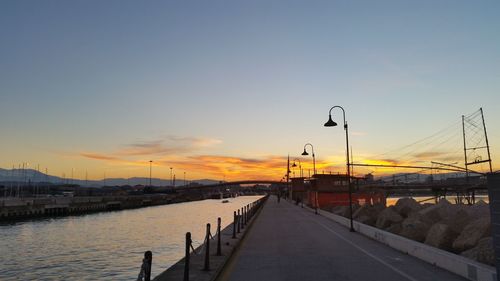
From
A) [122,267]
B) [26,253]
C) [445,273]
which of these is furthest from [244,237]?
[26,253]

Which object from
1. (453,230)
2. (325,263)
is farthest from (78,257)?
(453,230)

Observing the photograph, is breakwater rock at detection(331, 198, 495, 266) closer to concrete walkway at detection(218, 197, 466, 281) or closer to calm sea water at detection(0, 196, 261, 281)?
concrete walkway at detection(218, 197, 466, 281)

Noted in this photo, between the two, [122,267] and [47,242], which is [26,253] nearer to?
[47,242]

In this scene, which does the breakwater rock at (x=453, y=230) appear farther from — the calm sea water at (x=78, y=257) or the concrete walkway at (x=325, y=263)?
the calm sea water at (x=78, y=257)

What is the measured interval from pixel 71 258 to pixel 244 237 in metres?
13.4

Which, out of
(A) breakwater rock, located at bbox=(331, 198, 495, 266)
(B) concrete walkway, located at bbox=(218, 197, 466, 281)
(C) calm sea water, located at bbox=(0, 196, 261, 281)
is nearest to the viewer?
(B) concrete walkway, located at bbox=(218, 197, 466, 281)

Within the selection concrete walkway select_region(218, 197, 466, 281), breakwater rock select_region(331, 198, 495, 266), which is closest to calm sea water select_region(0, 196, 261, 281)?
concrete walkway select_region(218, 197, 466, 281)

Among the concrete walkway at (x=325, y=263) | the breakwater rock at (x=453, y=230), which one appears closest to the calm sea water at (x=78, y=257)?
the concrete walkway at (x=325, y=263)

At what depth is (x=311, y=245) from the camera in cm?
1884

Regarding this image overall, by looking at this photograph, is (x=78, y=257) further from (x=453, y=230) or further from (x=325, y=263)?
(x=453, y=230)

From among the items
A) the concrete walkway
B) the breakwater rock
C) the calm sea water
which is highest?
the breakwater rock

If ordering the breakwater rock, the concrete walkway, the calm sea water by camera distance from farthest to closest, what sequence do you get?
the calm sea water, the breakwater rock, the concrete walkway

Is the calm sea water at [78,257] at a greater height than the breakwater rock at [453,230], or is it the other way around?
the breakwater rock at [453,230]

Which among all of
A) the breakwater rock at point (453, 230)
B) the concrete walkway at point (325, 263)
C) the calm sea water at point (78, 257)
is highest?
the breakwater rock at point (453, 230)
